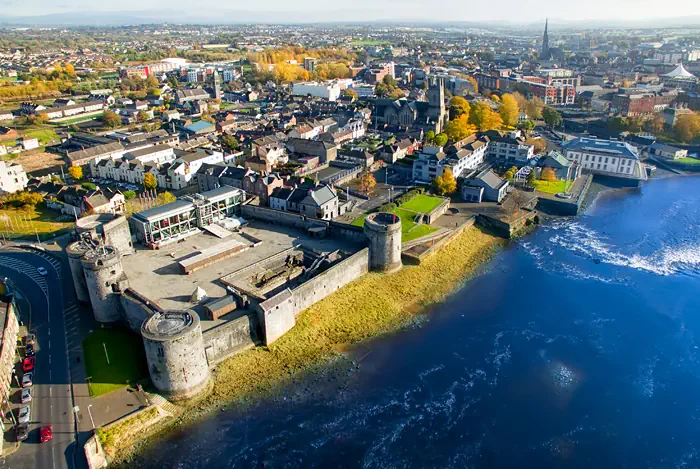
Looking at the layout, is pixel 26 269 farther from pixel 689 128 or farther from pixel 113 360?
pixel 689 128

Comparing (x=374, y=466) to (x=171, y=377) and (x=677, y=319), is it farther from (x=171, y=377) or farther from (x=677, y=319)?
(x=677, y=319)

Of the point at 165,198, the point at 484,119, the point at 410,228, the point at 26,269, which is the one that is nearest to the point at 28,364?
the point at 26,269

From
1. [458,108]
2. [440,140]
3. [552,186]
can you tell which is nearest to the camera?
[552,186]

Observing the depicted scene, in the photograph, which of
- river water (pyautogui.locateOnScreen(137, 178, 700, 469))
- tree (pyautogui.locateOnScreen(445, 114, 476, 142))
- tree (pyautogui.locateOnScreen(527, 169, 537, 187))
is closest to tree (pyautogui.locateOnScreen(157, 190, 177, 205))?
river water (pyautogui.locateOnScreen(137, 178, 700, 469))

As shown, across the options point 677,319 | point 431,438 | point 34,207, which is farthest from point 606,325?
point 34,207

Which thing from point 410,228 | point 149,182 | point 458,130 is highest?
point 458,130

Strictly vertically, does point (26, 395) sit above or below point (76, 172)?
below

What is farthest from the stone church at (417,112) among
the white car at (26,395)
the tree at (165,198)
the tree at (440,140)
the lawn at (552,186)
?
the white car at (26,395)

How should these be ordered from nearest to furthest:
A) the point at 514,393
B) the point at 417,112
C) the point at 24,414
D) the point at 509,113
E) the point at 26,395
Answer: the point at 24,414
the point at 26,395
the point at 514,393
the point at 509,113
the point at 417,112
